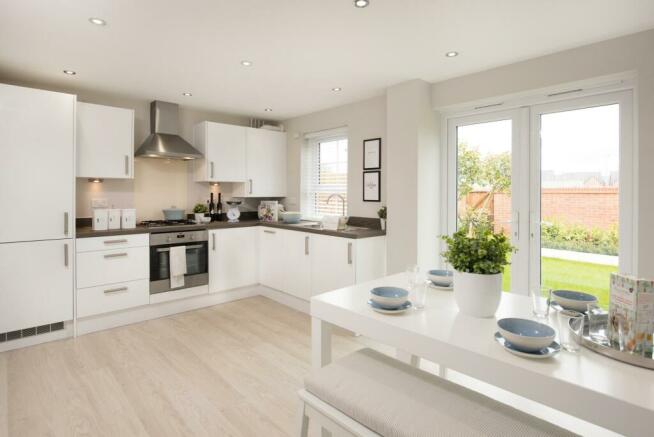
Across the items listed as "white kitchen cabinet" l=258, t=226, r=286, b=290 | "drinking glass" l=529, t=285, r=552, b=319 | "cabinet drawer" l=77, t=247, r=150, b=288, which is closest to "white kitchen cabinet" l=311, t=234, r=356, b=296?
"white kitchen cabinet" l=258, t=226, r=286, b=290

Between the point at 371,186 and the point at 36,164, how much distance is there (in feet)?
10.4

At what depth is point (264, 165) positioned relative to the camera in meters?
5.02

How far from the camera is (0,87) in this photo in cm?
293

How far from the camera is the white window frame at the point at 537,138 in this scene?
8.49 feet

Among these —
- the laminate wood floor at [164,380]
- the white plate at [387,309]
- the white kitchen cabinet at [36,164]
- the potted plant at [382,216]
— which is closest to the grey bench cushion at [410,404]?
the white plate at [387,309]

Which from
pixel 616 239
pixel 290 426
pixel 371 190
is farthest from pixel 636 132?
pixel 290 426

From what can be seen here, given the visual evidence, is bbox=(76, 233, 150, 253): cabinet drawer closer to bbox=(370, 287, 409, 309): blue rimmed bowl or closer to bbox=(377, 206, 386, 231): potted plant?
bbox=(377, 206, 386, 231): potted plant

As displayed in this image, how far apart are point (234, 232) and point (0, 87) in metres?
2.45

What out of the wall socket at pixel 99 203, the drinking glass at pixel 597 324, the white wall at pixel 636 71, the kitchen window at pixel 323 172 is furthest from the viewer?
the kitchen window at pixel 323 172

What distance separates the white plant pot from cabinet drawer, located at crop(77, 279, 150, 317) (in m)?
3.35

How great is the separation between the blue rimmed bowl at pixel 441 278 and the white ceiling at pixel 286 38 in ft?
5.05

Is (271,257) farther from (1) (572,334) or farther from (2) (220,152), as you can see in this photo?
(1) (572,334)

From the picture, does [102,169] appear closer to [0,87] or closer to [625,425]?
[0,87]

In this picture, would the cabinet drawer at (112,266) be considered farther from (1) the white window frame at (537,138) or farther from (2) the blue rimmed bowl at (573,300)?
(2) the blue rimmed bowl at (573,300)
